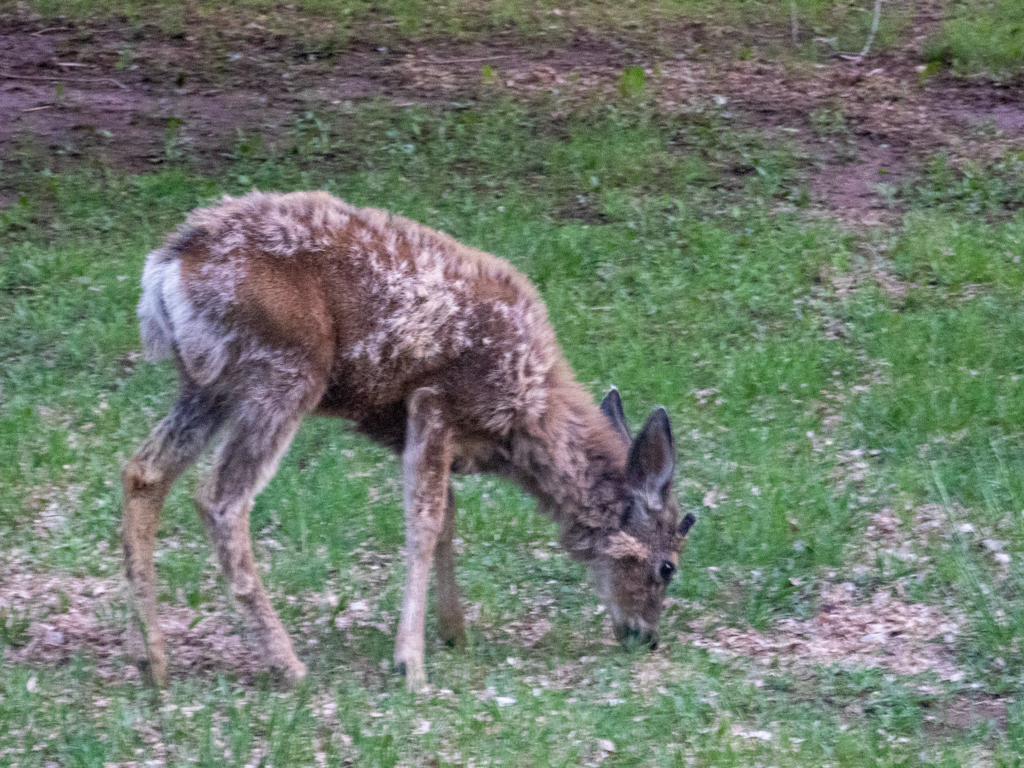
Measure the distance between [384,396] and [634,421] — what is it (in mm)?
2998

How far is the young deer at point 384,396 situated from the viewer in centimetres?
566

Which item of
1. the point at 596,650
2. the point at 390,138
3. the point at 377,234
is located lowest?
the point at 596,650

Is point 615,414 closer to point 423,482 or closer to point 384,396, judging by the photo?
point 423,482

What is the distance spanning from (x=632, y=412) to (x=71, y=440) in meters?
3.63

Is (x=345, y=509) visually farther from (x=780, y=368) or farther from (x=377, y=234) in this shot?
(x=780, y=368)

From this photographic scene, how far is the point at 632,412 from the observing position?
879 cm

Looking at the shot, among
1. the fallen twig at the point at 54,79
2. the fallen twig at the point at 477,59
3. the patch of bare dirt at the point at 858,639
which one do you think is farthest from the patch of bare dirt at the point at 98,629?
the fallen twig at the point at 477,59

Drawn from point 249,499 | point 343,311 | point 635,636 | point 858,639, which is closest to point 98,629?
point 249,499

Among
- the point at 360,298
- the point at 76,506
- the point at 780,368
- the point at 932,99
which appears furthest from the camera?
the point at 932,99

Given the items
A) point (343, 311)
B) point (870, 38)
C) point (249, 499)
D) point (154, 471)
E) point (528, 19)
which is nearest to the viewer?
point (249, 499)

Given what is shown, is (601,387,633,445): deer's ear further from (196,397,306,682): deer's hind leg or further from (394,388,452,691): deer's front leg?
(196,397,306,682): deer's hind leg

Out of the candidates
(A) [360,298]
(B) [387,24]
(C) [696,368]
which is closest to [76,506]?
(A) [360,298]

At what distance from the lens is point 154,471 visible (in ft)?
19.4

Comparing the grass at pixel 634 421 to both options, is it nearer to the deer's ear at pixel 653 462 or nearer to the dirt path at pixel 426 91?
the dirt path at pixel 426 91
